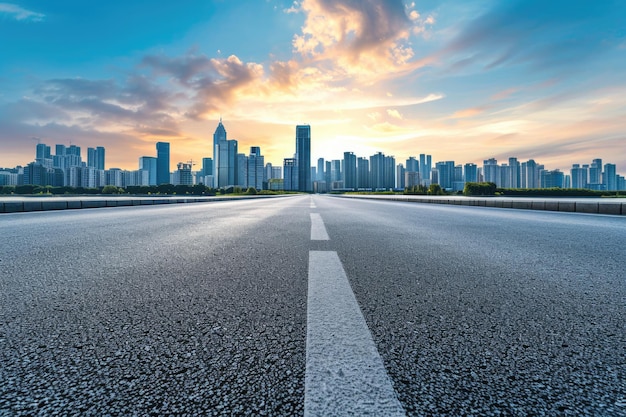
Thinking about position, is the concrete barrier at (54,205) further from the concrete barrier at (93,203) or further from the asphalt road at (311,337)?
the asphalt road at (311,337)

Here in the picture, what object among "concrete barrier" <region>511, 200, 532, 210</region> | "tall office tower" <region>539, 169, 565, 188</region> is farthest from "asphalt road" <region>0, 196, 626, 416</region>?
"tall office tower" <region>539, 169, 565, 188</region>

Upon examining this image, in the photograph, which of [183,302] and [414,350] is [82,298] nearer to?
[183,302]

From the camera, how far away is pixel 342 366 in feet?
4.41

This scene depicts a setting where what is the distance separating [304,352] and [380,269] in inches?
75.2

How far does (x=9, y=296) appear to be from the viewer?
2.35 meters

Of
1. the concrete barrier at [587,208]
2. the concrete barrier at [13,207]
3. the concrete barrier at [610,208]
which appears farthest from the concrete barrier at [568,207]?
the concrete barrier at [13,207]

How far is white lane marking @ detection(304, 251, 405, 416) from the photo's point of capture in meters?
1.08

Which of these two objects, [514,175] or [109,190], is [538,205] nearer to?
[109,190]

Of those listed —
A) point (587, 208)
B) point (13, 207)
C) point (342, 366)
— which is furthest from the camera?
point (587, 208)

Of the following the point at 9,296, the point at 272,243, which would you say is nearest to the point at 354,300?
the point at 9,296

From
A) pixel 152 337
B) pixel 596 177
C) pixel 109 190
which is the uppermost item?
pixel 596 177

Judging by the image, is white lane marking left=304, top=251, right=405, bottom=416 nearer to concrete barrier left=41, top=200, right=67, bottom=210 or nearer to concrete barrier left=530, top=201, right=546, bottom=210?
concrete barrier left=41, top=200, right=67, bottom=210

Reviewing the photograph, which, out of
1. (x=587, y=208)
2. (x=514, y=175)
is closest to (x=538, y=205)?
(x=587, y=208)

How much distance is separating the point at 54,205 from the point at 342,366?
17.3 m
